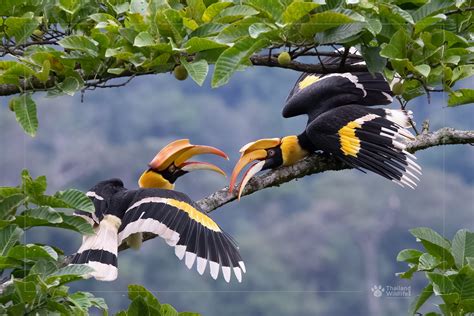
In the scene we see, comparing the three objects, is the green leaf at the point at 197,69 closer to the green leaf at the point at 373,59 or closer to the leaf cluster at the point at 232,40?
the leaf cluster at the point at 232,40

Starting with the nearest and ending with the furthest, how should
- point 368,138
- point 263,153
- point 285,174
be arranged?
point 285,174 → point 368,138 → point 263,153

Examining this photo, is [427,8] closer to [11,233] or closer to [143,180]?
[11,233]

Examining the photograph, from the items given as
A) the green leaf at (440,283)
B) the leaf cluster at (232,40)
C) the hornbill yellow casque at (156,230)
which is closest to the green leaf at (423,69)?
the leaf cluster at (232,40)

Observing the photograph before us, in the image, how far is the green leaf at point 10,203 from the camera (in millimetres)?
2148

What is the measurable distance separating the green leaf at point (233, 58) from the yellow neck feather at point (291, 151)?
124cm

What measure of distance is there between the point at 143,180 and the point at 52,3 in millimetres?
900

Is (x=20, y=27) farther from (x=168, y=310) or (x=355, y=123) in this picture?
(x=355, y=123)

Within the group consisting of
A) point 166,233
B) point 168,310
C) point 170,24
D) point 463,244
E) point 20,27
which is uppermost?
point 170,24

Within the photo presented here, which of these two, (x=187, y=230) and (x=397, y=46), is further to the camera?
(x=187, y=230)

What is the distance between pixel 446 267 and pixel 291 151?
1.14 meters

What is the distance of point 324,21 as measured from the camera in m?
2.05

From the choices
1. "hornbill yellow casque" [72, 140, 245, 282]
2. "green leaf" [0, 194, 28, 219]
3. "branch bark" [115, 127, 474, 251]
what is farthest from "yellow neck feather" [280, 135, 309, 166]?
"green leaf" [0, 194, 28, 219]

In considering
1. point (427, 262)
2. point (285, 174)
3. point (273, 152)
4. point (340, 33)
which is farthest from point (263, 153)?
point (340, 33)

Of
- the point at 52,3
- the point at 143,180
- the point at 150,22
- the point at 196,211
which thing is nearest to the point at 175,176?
the point at 143,180
